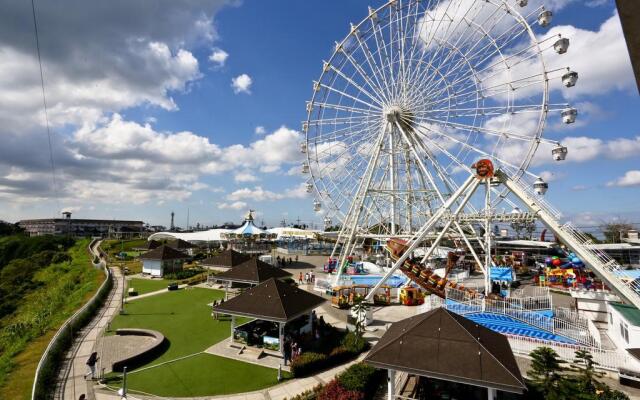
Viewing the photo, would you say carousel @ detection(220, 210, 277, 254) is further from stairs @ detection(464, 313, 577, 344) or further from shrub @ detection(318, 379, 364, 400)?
shrub @ detection(318, 379, 364, 400)

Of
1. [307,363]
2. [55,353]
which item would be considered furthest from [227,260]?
[307,363]

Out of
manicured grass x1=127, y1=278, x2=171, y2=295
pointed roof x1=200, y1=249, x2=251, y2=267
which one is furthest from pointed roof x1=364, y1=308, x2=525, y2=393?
pointed roof x1=200, y1=249, x2=251, y2=267

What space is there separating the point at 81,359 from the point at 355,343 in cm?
1326

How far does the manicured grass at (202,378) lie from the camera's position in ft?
45.9

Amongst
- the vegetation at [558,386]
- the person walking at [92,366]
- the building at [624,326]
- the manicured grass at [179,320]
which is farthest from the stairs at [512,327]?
the person walking at [92,366]

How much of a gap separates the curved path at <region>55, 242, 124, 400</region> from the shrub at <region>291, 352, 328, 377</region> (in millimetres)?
7844

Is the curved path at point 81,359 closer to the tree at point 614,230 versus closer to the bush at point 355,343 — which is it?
the bush at point 355,343

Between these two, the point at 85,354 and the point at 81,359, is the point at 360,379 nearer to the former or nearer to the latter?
the point at 81,359

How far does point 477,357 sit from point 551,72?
24.8m

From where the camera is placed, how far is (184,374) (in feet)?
50.3

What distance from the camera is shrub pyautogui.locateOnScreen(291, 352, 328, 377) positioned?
1546 centimetres

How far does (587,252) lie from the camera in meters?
16.8

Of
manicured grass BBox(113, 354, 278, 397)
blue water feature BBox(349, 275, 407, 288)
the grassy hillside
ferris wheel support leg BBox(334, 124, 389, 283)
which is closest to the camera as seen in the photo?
manicured grass BBox(113, 354, 278, 397)

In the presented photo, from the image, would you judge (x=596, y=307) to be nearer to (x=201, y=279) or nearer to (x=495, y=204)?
(x=495, y=204)
